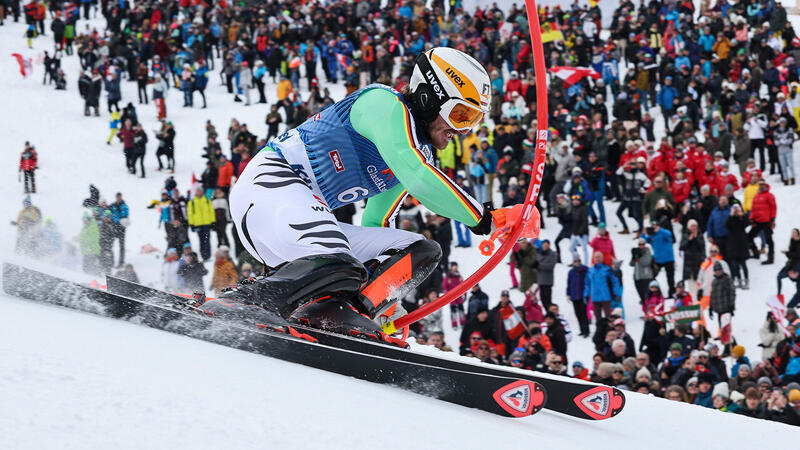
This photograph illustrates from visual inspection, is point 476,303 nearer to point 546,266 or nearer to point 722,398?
point 546,266

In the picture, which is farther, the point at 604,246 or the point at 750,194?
the point at 750,194

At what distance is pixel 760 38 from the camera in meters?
22.1

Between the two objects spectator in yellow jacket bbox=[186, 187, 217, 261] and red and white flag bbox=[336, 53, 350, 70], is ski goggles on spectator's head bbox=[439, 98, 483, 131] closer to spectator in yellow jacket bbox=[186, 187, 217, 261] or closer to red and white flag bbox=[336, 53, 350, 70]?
spectator in yellow jacket bbox=[186, 187, 217, 261]

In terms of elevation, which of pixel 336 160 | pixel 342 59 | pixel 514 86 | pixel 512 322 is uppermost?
pixel 342 59

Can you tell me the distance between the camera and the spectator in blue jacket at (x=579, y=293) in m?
14.1

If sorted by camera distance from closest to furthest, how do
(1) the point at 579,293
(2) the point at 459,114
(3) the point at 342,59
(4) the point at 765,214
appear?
1. (2) the point at 459,114
2. (1) the point at 579,293
3. (4) the point at 765,214
4. (3) the point at 342,59

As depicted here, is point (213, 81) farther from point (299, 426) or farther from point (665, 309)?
point (299, 426)

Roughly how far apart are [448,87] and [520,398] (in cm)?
172

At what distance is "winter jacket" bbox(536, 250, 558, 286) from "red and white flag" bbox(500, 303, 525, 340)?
2199 millimetres

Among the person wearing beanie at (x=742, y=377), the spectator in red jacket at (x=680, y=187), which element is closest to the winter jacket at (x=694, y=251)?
the spectator in red jacket at (x=680, y=187)

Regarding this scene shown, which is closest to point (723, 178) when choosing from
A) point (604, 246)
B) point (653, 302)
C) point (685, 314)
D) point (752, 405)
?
point (604, 246)

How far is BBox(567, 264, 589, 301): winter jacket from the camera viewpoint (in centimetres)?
1410

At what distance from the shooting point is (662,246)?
48.7 feet

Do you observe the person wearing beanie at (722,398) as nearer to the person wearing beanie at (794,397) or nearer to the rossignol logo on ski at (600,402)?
the person wearing beanie at (794,397)
